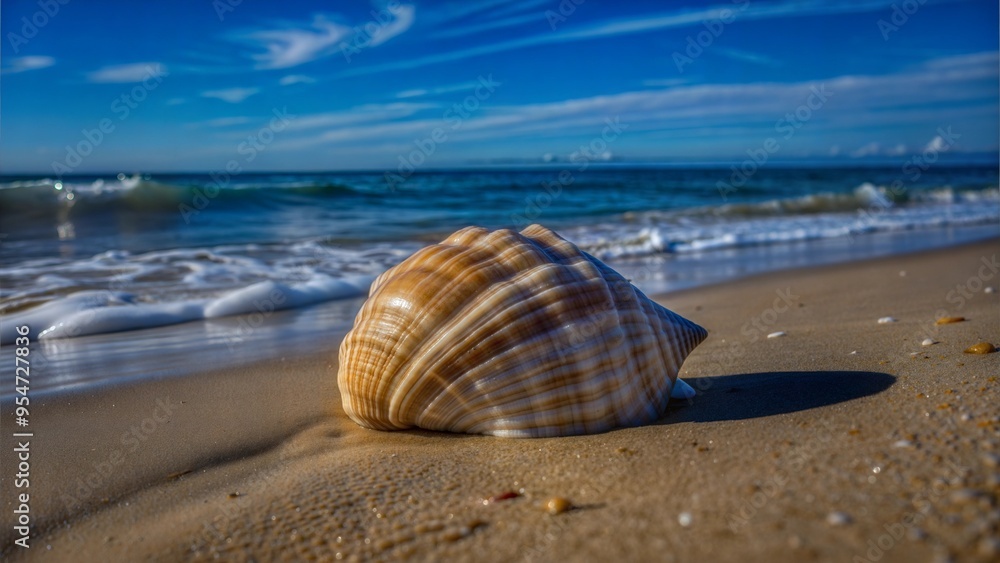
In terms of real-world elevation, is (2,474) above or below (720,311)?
above

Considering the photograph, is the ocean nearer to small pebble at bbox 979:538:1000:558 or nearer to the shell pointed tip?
the shell pointed tip

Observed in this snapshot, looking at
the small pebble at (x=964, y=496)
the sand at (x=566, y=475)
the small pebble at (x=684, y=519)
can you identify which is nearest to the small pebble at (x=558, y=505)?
the sand at (x=566, y=475)

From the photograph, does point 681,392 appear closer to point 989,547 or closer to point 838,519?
point 838,519

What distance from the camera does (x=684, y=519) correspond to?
177 cm

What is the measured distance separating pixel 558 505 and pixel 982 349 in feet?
7.70

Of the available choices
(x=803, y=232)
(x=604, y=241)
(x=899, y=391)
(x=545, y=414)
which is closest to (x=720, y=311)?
(x=899, y=391)

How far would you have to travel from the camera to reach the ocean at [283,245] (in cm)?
500

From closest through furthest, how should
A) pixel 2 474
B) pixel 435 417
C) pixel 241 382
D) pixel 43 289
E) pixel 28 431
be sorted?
pixel 2 474 < pixel 435 417 < pixel 28 431 < pixel 241 382 < pixel 43 289

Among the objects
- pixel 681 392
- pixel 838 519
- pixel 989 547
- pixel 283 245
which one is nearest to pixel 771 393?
pixel 681 392

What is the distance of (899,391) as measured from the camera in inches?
105

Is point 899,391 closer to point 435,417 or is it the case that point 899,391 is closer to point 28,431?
point 435,417

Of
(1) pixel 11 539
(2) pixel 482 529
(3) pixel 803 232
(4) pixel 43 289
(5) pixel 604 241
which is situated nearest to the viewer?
(2) pixel 482 529

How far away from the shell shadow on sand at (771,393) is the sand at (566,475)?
0.05 ft

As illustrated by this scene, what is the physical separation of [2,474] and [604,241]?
9170mm
